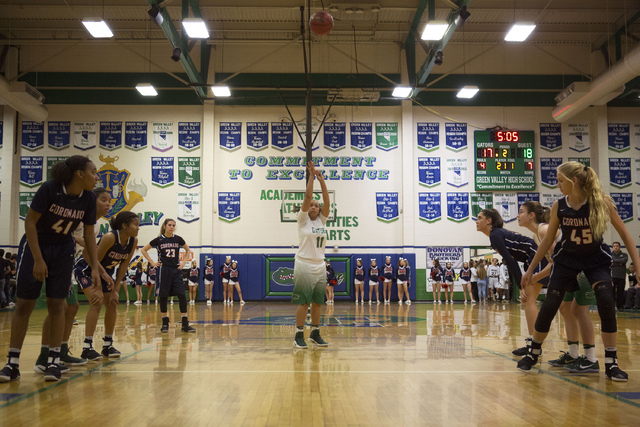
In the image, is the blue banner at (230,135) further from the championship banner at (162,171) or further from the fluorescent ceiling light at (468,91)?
the fluorescent ceiling light at (468,91)

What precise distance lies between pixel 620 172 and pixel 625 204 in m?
1.25

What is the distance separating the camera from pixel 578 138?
21.3 m

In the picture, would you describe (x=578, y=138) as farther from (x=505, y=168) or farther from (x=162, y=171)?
(x=162, y=171)

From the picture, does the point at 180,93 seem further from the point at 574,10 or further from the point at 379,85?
the point at 574,10

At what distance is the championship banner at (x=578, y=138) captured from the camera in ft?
69.7

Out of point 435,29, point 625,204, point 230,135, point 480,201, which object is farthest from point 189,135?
point 625,204

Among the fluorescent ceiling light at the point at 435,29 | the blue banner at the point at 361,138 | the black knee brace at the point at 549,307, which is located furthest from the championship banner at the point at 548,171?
the black knee brace at the point at 549,307

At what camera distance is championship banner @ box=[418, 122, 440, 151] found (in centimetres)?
2117

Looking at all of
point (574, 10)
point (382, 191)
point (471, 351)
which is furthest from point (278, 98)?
point (471, 351)

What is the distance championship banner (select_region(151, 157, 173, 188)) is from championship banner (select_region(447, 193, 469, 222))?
10665 mm

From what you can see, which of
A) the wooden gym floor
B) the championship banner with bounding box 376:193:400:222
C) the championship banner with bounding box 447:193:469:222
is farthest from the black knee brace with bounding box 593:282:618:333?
the championship banner with bounding box 447:193:469:222

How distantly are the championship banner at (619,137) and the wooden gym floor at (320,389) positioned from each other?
651 inches

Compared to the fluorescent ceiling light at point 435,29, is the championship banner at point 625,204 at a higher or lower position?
lower

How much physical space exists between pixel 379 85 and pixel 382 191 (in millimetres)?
4067
